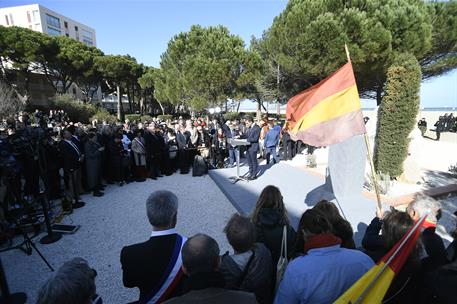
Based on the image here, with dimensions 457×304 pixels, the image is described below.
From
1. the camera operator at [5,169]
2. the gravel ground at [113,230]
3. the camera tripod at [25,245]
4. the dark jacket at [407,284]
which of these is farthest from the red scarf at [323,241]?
the camera operator at [5,169]

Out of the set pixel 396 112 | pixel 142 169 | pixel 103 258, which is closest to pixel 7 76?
pixel 142 169

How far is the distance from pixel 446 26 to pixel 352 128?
66.5 feet

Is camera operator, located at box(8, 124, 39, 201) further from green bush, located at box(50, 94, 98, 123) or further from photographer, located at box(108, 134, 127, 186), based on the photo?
green bush, located at box(50, 94, 98, 123)

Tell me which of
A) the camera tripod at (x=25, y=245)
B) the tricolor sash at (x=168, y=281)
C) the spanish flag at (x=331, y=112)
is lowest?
the camera tripod at (x=25, y=245)

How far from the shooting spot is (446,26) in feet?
55.8

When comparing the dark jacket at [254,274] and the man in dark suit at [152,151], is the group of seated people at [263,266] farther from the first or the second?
the man in dark suit at [152,151]

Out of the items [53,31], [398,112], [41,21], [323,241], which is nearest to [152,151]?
[398,112]

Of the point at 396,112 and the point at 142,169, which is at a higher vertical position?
the point at 396,112

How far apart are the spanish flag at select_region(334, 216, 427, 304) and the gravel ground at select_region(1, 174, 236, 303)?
9.40ft

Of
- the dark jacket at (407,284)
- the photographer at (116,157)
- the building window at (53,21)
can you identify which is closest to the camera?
the dark jacket at (407,284)

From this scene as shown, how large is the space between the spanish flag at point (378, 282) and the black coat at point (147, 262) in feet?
3.62

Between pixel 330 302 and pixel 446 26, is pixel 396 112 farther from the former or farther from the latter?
pixel 446 26

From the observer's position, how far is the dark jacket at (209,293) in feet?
4.19

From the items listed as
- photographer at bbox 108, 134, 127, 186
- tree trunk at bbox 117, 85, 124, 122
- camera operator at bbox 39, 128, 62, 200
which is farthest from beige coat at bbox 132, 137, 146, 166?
tree trunk at bbox 117, 85, 124, 122
